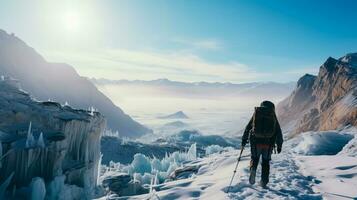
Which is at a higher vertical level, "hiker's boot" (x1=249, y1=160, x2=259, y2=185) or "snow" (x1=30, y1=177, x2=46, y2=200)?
"hiker's boot" (x1=249, y1=160, x2=259, y2=185)

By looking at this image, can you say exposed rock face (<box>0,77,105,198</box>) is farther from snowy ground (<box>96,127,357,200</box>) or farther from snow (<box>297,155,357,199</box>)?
snow (<box>297,155,357,199</box>)

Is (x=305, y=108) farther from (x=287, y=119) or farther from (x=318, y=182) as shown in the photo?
(x=318, y=182)

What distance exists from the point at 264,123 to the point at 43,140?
2193cm

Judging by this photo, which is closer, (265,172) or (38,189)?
(265,172)

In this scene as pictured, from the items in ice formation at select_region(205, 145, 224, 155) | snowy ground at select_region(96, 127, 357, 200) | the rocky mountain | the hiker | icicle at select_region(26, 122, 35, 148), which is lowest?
ice formation at select_region(205, 145, 224, 155)

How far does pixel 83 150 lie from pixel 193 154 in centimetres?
6587

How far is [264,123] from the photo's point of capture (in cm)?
1397

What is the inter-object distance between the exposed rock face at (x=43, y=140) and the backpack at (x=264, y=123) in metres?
20.3

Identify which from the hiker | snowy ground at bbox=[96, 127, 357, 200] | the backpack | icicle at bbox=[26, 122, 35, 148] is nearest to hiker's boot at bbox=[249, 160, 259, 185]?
the hiker

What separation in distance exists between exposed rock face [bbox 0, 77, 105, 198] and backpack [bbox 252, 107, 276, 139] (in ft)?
66.6

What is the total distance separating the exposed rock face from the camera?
28828 millimetres

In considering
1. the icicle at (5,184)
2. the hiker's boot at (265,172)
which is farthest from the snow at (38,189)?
the hiker's boot at (265,172)

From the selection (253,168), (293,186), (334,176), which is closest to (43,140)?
(253,168)

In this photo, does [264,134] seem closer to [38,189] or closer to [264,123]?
[264,123]
